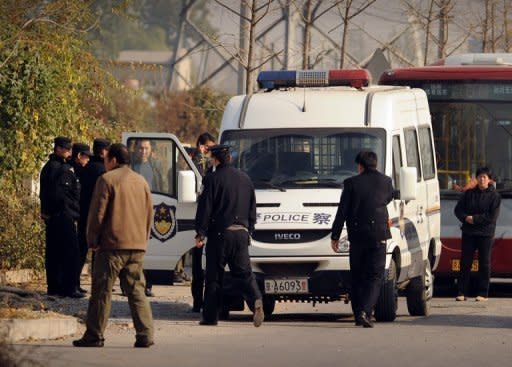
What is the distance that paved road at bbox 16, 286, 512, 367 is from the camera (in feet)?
42.1

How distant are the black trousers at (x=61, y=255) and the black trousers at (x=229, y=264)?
320 centimetres

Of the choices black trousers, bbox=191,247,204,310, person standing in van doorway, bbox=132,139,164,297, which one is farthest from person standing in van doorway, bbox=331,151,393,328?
person standing in van doorway, bbox=132,139,164,297

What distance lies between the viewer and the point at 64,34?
22.7 metres

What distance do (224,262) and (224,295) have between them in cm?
90

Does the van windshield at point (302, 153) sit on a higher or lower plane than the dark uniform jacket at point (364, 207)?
higher

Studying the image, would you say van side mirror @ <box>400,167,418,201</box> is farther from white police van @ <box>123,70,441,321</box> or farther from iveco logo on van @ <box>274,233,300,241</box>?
iveco logo on van @ <box>274,233,300,241</box>

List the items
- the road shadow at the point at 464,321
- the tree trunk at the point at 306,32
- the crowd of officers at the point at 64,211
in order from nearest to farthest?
the road shadow at the point at 464,321
the crowd of officers at the point at 64,211
the tree trunk at the point at 306,32

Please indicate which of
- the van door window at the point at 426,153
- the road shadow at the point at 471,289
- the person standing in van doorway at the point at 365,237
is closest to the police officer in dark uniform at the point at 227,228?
the person standing in van doorway at the point at 365,237

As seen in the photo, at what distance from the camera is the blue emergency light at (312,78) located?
18297 millimetres

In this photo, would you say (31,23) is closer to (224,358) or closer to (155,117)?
(224,358)

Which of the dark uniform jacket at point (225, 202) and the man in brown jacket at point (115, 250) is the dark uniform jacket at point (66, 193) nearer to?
the dark uniform jacket at point (225, 202)

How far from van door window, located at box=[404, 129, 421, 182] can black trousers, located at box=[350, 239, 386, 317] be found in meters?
2.06

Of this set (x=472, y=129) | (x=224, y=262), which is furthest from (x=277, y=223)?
(x=472, y=129)

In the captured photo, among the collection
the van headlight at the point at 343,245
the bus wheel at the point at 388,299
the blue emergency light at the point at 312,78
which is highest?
the blue emergency light at the point at 312,78
